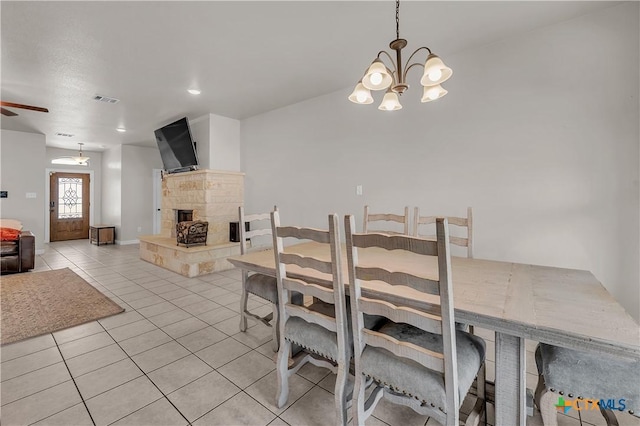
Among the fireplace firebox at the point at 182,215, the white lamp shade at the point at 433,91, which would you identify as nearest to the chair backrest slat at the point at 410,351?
the white lamp shade at the point at 433,91

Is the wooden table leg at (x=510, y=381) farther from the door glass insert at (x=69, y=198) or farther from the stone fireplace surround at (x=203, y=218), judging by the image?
the door glass insert at (x=69, y=198)

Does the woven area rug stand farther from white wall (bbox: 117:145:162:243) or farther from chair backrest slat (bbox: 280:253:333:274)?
white wall (bbox: 117:145:162:243)

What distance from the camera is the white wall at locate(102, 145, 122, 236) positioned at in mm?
7168

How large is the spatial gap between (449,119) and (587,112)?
1.04 metres

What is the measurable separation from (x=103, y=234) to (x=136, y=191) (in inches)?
50.2

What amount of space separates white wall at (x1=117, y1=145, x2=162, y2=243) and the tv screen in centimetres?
244

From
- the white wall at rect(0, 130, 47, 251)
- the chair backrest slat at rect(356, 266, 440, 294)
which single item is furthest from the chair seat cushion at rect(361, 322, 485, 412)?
the white wall at rect(0, 130, 47, 251)

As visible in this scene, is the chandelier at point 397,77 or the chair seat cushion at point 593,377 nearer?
the chair seat cushion at point 593,377

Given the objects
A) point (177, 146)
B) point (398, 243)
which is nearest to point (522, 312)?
point (398, 243)

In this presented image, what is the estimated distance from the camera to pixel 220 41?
2617 millimetres

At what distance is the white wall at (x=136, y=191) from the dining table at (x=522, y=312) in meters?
7.24

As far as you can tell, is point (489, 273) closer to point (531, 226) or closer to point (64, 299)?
point (531, 226)

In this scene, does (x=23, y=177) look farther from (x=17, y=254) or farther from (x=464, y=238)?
(x=464, y=238)

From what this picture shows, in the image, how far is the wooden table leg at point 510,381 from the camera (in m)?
1.14
